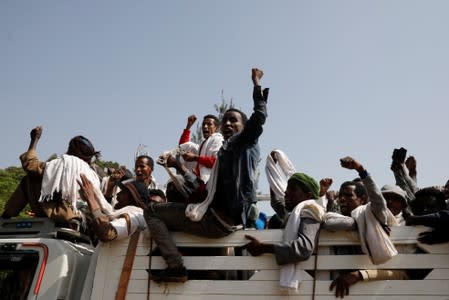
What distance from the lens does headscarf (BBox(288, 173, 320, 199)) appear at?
314 cm

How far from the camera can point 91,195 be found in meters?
3.21

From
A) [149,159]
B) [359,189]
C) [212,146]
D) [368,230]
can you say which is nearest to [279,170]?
[212,146]

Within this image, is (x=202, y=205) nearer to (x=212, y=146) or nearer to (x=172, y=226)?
(x=172, y=226)

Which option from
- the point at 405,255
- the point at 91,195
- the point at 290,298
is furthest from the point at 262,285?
the point at 91,195

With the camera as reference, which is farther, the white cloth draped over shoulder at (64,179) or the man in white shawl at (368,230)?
the white cloth draped over shoulder at (64,179)

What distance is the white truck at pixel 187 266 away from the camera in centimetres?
249

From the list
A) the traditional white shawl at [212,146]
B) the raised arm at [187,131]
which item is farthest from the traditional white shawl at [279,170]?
the raised arm at [187,131]

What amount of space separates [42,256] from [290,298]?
1.70 meters

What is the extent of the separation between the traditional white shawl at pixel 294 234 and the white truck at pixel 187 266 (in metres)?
0.04

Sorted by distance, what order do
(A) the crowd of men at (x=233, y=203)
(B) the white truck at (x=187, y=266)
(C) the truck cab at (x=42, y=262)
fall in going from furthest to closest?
1. (C) the truck cab at (x=42, y=262)
2. (A) the crowd of men at (x=233, y=203)
3. (B) the white truck at (x=187, y=266)

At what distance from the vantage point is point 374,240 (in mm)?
2520

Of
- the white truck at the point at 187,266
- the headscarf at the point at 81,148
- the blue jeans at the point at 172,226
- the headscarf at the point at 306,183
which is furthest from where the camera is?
the headscarf at the point at 81,148

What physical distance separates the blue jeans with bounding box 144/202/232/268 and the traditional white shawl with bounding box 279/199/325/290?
411 mm

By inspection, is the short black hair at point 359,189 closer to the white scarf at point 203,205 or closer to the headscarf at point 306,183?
the headscarf at point 306,183
